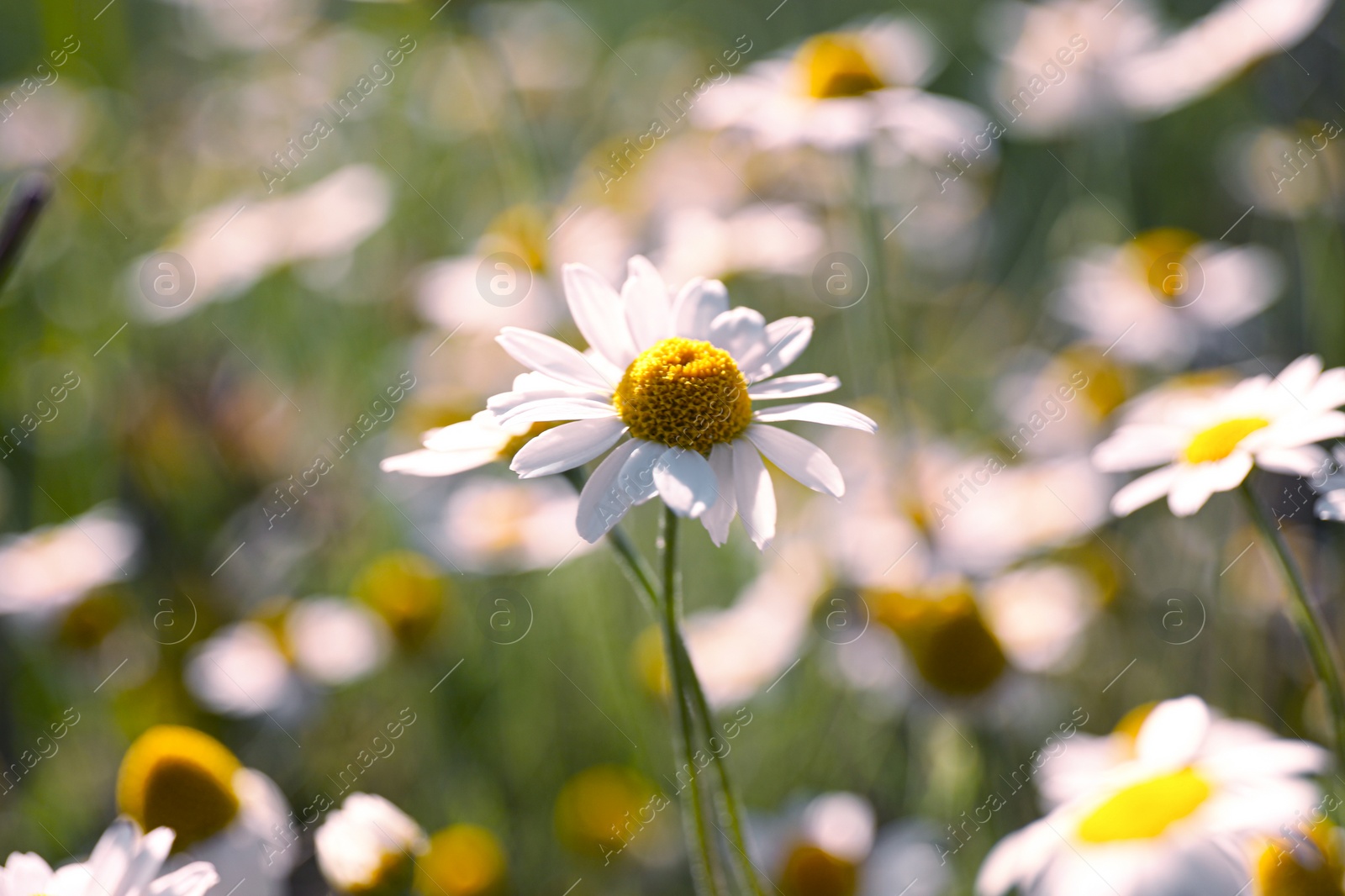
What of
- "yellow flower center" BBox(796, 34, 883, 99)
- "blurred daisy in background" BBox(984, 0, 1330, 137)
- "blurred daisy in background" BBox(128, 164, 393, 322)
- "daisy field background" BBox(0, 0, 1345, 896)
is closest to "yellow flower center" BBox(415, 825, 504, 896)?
"daisy field background" BBox(0, 0, 1345, 896)

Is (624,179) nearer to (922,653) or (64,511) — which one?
(64,511)

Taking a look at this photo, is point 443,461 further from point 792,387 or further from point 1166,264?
point 1166,264

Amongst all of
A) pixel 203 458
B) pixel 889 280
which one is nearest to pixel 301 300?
pixel 203 458

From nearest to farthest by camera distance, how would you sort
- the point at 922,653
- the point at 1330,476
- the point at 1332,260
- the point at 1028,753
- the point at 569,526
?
1. the point at 1330,476
2. the point at 922,653
3. the point at 1028,753
4. the point at 569,526
5. the point at 1332,260

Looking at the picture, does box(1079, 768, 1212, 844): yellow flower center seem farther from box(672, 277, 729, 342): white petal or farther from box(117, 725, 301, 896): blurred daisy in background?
box(117, 725, 301, 896): blurred daisy in background

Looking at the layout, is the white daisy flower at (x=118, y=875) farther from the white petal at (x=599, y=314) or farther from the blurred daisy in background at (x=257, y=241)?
the blurred daisy in background at (x=257, y=241)

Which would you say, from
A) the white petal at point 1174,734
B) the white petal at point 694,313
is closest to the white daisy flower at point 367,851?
the white petal at point 694,313

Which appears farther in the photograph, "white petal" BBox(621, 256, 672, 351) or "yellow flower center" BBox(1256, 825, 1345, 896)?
"white petal" BBox(621, 256, 672, 351)
